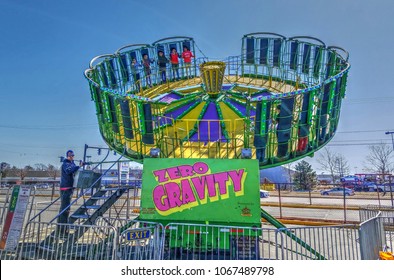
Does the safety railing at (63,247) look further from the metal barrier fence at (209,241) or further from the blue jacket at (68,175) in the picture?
the metal barrier fence at (209,241)

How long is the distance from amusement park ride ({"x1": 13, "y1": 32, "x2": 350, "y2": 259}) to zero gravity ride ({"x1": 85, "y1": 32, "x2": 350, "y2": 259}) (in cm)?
3

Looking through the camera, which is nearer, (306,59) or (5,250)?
(5,250)

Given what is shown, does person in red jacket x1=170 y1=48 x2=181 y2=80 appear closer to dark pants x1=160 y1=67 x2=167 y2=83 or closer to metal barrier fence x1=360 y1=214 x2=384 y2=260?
dark pants x1=160 y1=67 x2=167 y2=83

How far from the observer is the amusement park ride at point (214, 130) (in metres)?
7.54

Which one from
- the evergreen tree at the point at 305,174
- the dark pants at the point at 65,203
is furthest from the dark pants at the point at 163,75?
the evergreen tree at the point at 305,174

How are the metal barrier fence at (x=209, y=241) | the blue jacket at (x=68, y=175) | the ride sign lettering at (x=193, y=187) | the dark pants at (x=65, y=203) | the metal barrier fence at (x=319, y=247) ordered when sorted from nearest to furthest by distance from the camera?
1. the metal barrier fence at (x=319, y=247)
2. the metal barrier fence at (x=209, y=241)
3. the ride sign lettering at (x=193, y=187)
4. the dark pants at (x=65, y=203)
5. the blue jacket at (x=68, y=175)

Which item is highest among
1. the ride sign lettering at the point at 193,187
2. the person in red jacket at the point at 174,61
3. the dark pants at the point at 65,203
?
the person in red jacket at the point at 174,61

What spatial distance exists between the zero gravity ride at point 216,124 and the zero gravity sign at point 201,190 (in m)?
0.02

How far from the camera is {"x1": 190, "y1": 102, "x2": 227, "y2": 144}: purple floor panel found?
10469 mm

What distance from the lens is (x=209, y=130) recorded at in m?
10.2
